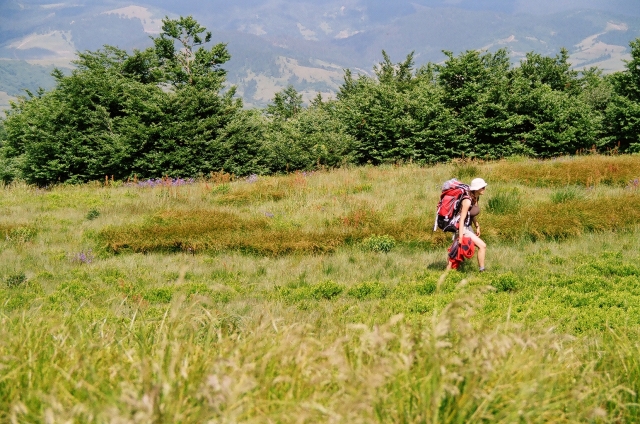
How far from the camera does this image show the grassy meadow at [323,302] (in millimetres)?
2312

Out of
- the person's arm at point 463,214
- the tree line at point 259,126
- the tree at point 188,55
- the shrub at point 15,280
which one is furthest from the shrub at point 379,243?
the tree at point 188,55

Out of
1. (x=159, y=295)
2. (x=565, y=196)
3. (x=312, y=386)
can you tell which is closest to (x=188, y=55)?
(x=565, y=196)

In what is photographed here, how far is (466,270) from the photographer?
30.6 feet

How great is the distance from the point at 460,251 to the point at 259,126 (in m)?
22.3

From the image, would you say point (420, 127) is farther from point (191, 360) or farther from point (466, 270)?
point (191, 360)

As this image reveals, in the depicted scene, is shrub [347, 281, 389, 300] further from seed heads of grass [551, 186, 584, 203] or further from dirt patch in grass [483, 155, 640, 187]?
dirt patch in grass [483, 155, 640, 187]

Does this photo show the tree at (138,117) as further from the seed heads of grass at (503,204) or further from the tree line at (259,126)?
the seed heads of grass at (503,204)

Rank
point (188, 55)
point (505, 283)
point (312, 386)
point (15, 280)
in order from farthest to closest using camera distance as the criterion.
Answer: point (188, 55) < point (15, 280) < point (505, 283) < point (312, 386)

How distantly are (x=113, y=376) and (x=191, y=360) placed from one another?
1.46ft

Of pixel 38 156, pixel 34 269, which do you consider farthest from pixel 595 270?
pixel 38 156

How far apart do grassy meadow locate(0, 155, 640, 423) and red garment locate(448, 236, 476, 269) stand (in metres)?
0.38

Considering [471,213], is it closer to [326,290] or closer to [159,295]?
[326,290]

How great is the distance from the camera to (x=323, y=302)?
313 inches

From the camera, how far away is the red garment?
8.64 m
